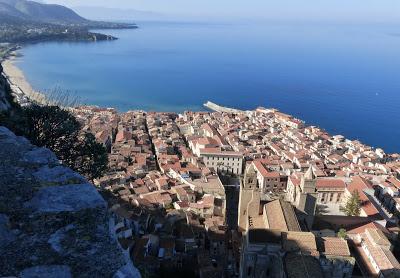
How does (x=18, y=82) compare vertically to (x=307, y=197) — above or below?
below

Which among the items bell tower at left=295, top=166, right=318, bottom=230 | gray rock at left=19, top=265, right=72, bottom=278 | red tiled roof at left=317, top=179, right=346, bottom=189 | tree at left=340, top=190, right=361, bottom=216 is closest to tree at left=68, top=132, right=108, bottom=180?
gray rock at left=19, top=265, right=72, bottom=278

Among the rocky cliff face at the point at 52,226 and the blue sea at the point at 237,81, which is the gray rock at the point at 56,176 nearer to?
the rocky cliff face at the point at 52,226

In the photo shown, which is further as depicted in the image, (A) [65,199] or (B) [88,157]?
(B) [88,157]

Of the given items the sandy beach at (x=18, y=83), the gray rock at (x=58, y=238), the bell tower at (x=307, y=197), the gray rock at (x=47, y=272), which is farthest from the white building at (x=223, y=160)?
the gray rock at (x=47, y=272)

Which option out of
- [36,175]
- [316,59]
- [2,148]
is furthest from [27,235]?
[316,59]

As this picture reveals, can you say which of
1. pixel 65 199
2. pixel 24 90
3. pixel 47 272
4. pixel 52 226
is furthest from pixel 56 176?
pixel 24 90

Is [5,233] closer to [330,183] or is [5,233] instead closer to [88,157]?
[88,157]

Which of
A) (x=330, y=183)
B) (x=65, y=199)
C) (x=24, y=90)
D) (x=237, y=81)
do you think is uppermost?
(x=65, y=199)
